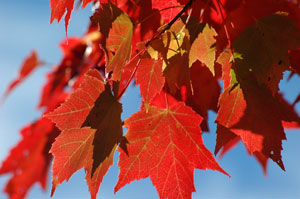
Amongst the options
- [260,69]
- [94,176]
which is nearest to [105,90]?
[94,176]

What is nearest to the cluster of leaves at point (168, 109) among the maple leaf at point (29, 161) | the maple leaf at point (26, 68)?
the maple leaf at point (29, 161)

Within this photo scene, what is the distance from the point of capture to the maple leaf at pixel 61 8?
2.50ft

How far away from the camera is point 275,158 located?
700 millimetres

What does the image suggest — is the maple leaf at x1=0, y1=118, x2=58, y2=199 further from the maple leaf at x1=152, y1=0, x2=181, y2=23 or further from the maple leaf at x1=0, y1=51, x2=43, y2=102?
the maple leaf at x1=152, y1=0, x2=181, y2=23

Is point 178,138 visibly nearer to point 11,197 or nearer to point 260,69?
point 260,69

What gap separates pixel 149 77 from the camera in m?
0.74

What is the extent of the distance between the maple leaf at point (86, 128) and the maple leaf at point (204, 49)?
0.19 metres

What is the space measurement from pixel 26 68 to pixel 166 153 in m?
1.54

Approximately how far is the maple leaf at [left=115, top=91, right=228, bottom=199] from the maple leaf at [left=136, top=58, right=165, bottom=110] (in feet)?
0.26

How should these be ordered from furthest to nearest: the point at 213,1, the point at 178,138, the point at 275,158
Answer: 1. the point at 213,1
2. the point at 178,138
3. the point at 275,158

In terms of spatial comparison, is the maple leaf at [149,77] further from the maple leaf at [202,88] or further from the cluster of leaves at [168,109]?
the maple leaf at [202,88]

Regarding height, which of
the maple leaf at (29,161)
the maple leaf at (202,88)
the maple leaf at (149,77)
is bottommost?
the maple leaf at (29,161)

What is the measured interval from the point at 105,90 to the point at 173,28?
0.19 metres

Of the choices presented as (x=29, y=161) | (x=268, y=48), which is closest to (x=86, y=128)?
(x=268, y=48)
